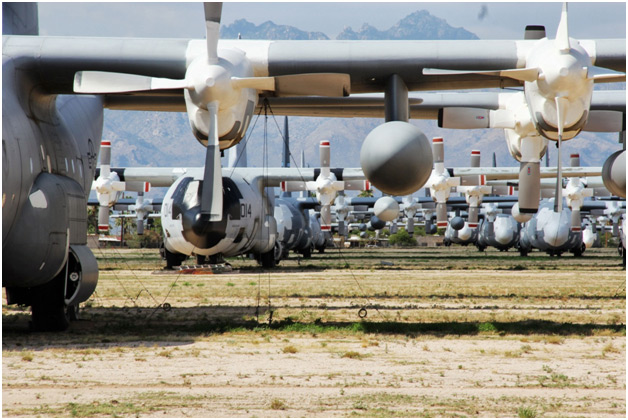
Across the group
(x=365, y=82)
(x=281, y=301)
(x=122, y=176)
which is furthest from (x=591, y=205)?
(x=365, y=82)

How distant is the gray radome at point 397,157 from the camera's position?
1056cm

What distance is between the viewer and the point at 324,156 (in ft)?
110

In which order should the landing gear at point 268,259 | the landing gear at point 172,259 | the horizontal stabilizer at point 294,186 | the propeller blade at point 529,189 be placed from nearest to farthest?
the propeller blade at point 529,189, the landing gear at point 172,259, the landing gear at point 268,259, the horizontal stabilizer at point 294,186

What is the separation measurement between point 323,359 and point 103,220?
72.6 ft

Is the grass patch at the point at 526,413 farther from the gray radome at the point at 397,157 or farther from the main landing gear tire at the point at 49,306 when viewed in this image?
the main landing gear tire at the point at 49,306

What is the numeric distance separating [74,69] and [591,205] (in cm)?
4544

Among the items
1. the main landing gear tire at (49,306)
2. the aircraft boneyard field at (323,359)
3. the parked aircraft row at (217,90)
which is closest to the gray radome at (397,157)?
the parked aircraft row at (217,90)

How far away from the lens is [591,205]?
167ft

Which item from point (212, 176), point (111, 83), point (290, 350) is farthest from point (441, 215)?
point (111, 83)

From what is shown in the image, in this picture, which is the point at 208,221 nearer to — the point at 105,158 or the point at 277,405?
the point at 105,158

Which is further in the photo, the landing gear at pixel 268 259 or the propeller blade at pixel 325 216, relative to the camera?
the propeller blade at pixel 325 216

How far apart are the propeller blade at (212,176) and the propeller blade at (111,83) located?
0.62m

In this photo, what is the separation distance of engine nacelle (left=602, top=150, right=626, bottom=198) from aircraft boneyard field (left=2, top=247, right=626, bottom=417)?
2.30 metres

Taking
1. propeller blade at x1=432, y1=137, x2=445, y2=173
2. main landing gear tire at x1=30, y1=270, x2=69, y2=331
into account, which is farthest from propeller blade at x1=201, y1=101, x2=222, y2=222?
propeller blade at x1=432, y1=137, x2=445, y2=173
